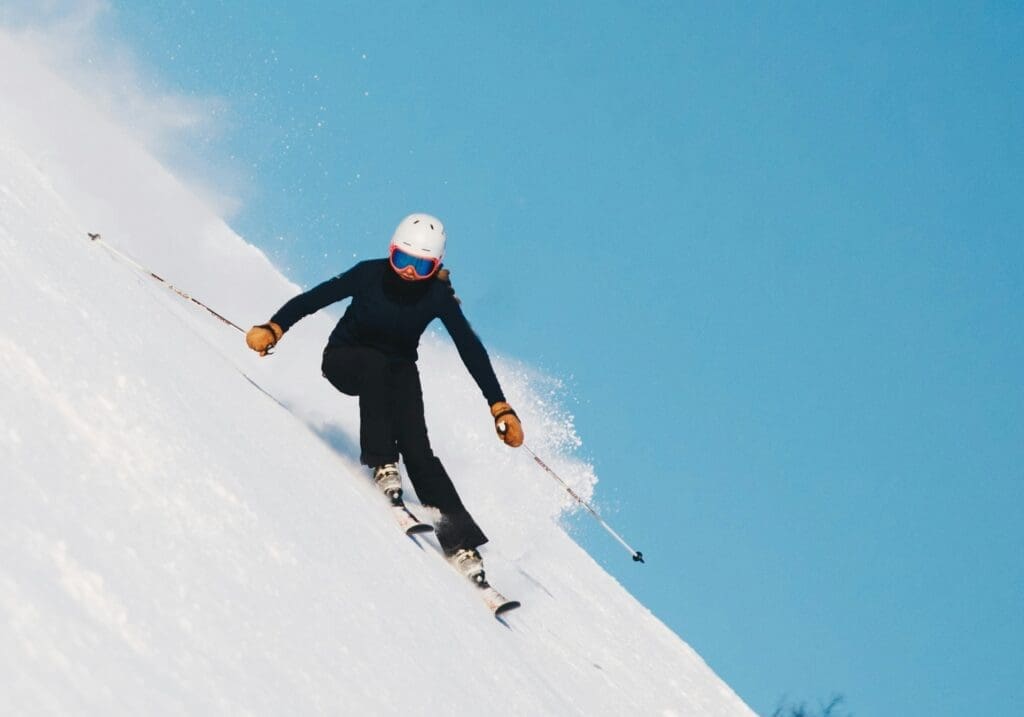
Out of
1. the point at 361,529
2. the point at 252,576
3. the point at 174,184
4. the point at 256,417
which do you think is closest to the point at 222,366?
the point at 256,417

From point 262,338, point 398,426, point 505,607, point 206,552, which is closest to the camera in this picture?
point 206,552

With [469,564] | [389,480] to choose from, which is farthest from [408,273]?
[469,564]

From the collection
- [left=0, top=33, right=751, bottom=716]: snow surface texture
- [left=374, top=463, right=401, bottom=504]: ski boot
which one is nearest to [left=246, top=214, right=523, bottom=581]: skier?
[left=374, top=463, right=401, bottom=504]: ski boot

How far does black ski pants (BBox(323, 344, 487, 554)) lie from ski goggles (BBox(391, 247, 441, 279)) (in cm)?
42

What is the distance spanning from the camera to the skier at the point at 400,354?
215 inches

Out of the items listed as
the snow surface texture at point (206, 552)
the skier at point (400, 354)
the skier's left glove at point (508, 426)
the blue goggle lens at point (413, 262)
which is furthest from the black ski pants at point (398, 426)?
the blue goggle lens at point (413, 262)


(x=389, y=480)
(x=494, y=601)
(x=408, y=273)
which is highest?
(x=408, y=273)

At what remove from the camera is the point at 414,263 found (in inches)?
223

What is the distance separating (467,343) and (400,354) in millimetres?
358

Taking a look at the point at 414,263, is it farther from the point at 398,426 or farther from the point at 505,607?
the point at 505,607

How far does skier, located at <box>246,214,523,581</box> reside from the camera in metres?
5.45

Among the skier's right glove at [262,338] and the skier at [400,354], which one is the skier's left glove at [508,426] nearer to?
the skier at [400,354]

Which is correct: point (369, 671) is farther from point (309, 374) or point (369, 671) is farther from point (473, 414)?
point (473, 414)

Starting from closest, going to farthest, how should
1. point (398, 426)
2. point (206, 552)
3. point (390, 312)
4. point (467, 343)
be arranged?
point (206, 552), point (398, 426), point (390, 312), point (467, 343)
